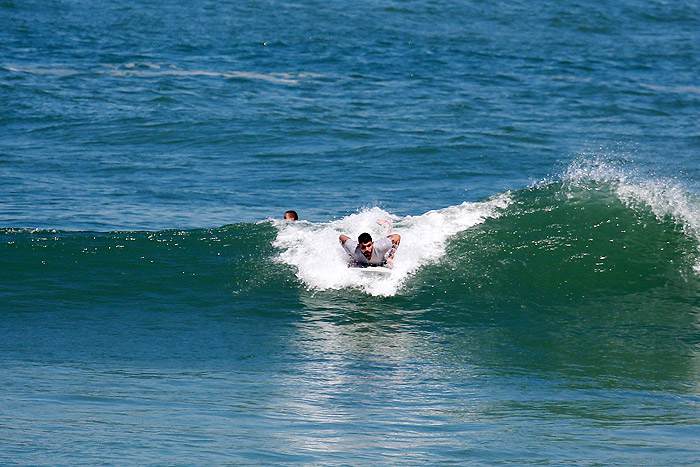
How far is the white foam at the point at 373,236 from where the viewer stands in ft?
41.7

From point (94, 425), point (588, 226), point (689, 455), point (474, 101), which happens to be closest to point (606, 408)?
point (689, 455)

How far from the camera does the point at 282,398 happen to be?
8555 millimetres

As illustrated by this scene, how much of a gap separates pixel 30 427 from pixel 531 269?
801 centimetres

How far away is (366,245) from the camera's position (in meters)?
12.3

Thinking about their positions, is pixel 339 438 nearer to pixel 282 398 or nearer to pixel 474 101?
pixel 282 398

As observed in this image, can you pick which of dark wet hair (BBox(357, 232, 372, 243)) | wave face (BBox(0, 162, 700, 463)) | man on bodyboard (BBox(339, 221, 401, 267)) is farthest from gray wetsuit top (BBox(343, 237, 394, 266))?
wave face (BBox(0, 162, 700, 463))

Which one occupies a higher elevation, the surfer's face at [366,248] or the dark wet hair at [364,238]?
the dark wet hair at [364,238]

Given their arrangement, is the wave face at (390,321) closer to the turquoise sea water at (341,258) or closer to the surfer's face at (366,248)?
the turquoise sea water at (341,258)

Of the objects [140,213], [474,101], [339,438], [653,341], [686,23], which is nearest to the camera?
[339,438]

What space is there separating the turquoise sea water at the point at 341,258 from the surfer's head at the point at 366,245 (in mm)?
521

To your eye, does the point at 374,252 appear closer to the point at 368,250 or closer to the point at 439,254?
the point at 368,250

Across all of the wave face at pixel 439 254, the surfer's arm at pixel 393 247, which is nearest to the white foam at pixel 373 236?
the wave face at pixel 439 254

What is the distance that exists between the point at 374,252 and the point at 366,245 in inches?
6.6

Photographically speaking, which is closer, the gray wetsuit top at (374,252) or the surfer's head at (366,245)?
the surfer's head at (366,245)
